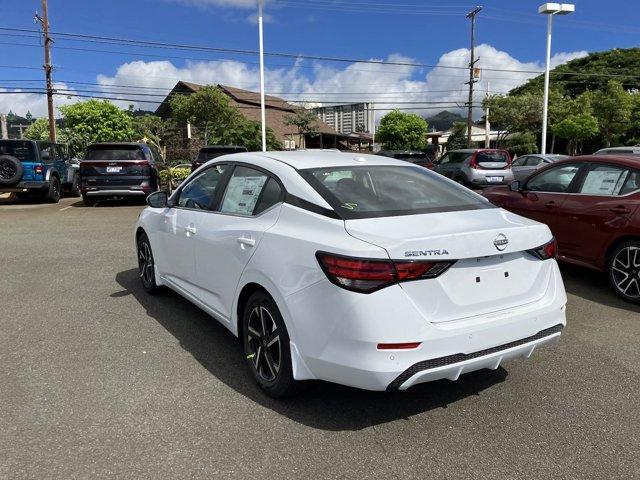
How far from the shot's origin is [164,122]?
43.8 metres

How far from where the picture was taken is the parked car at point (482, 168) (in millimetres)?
17281

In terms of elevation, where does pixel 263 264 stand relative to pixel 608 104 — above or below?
below

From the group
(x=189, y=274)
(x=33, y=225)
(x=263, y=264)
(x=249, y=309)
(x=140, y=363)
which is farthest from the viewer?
(x=33, y=225)

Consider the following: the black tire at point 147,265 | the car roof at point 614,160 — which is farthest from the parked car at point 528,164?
the black tire at point 147,265

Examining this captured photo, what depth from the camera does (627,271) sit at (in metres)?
5.48

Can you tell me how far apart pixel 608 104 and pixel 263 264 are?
43527 mm

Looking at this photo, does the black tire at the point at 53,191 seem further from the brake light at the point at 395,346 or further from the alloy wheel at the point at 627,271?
the brake light at the point at 395,346

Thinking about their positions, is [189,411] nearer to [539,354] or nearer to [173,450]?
[173,450]

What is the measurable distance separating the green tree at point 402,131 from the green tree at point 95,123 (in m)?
29.5

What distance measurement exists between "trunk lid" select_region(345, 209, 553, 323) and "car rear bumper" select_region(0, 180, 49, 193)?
46.4 feet

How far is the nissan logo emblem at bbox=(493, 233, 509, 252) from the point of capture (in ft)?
9.82

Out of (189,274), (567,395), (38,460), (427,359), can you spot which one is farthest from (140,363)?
(567,395)

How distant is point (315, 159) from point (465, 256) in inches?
58.9

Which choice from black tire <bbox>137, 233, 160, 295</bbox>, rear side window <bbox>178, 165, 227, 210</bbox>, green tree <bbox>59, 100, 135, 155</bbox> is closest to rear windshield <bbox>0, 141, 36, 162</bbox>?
black tire <bbox>137, 233, 160, 295</bbox>
